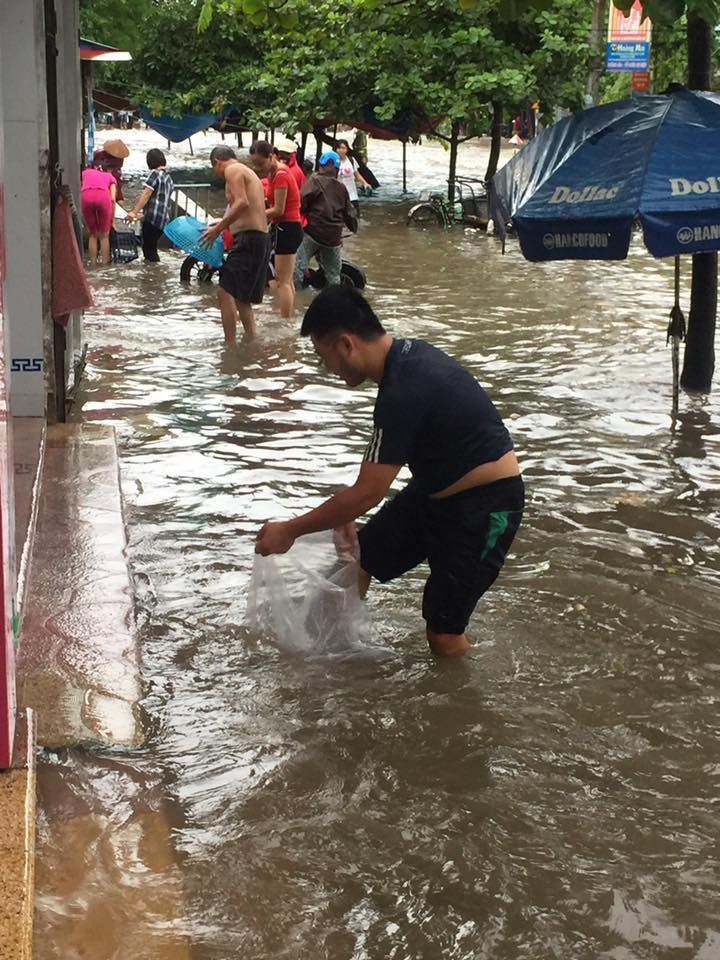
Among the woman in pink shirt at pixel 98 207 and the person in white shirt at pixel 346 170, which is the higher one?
the person in white shirt at pixel 346 170

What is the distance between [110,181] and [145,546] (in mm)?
10973

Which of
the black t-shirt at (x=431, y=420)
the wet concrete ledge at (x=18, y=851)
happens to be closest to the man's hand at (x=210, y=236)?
the black t-shirt at (x=431, y=420)

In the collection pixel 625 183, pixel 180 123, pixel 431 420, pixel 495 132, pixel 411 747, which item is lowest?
pixel 411 747

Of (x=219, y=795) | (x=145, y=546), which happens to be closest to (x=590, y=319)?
(x=145, y=546)

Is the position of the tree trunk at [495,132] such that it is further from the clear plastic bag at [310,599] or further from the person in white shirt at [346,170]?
the clear plastic bag at [310,599]

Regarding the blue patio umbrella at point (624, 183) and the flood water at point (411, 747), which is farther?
the blue patio umbrella at point (624, 183)

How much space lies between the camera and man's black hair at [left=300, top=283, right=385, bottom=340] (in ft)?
14.4

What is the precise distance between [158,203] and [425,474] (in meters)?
12.7

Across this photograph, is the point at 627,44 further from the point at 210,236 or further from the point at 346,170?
the point at 210,236

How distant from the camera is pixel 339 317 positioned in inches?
173

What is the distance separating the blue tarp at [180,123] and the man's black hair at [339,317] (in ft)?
96.0

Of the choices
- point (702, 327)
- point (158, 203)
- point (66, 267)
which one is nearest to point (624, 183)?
point (702, 327)

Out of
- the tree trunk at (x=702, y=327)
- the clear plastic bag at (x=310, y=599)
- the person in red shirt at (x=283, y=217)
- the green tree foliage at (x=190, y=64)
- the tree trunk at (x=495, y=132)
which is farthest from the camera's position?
the green tree foliage at (x=190, y=64)

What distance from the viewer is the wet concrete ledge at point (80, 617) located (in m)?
4.27
